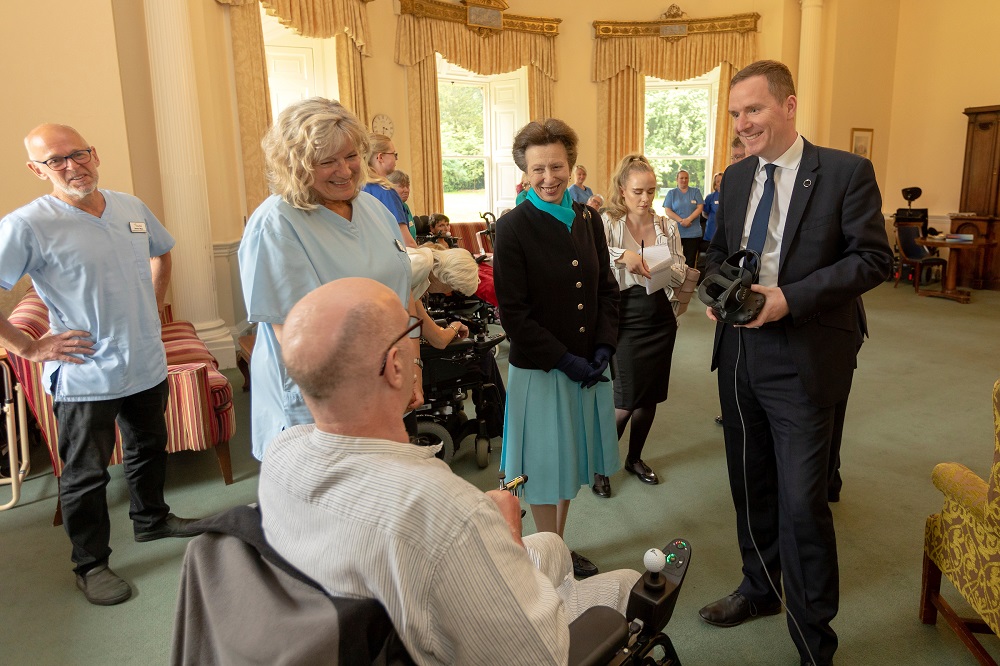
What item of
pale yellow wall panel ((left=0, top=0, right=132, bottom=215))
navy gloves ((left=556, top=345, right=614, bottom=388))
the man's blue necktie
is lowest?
navy gloves ((left=556, top=345, right=614, bottom=388))

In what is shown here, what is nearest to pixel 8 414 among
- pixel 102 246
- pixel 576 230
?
pixel 102 246

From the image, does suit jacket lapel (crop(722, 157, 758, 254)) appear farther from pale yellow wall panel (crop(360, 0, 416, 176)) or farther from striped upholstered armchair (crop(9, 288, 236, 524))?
pale yellow wall panel (crop(360, 0, 416, 176))

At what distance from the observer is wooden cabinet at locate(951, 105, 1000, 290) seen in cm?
891

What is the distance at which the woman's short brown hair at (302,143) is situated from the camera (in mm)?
1649

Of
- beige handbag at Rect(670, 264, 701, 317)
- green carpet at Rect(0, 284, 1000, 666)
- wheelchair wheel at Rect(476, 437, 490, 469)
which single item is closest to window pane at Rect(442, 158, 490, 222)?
green carpet at Rect(0, 284, 1000, 666)

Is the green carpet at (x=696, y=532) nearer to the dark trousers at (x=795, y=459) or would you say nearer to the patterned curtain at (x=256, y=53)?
the dark trousers at (x=795, y=459)

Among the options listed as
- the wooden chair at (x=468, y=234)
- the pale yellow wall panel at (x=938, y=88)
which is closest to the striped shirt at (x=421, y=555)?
the wooden chair at (x=468, y=234)

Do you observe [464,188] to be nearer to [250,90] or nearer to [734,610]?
[250,90]

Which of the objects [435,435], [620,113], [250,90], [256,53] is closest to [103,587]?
[435,435]

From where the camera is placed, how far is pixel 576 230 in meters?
2.25

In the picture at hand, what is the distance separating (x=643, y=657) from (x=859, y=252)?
46.2 inches

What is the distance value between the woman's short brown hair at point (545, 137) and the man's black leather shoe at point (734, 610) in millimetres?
1574

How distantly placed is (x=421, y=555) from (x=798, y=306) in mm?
1296

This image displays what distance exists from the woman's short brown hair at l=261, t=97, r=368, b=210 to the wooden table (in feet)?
28.7
